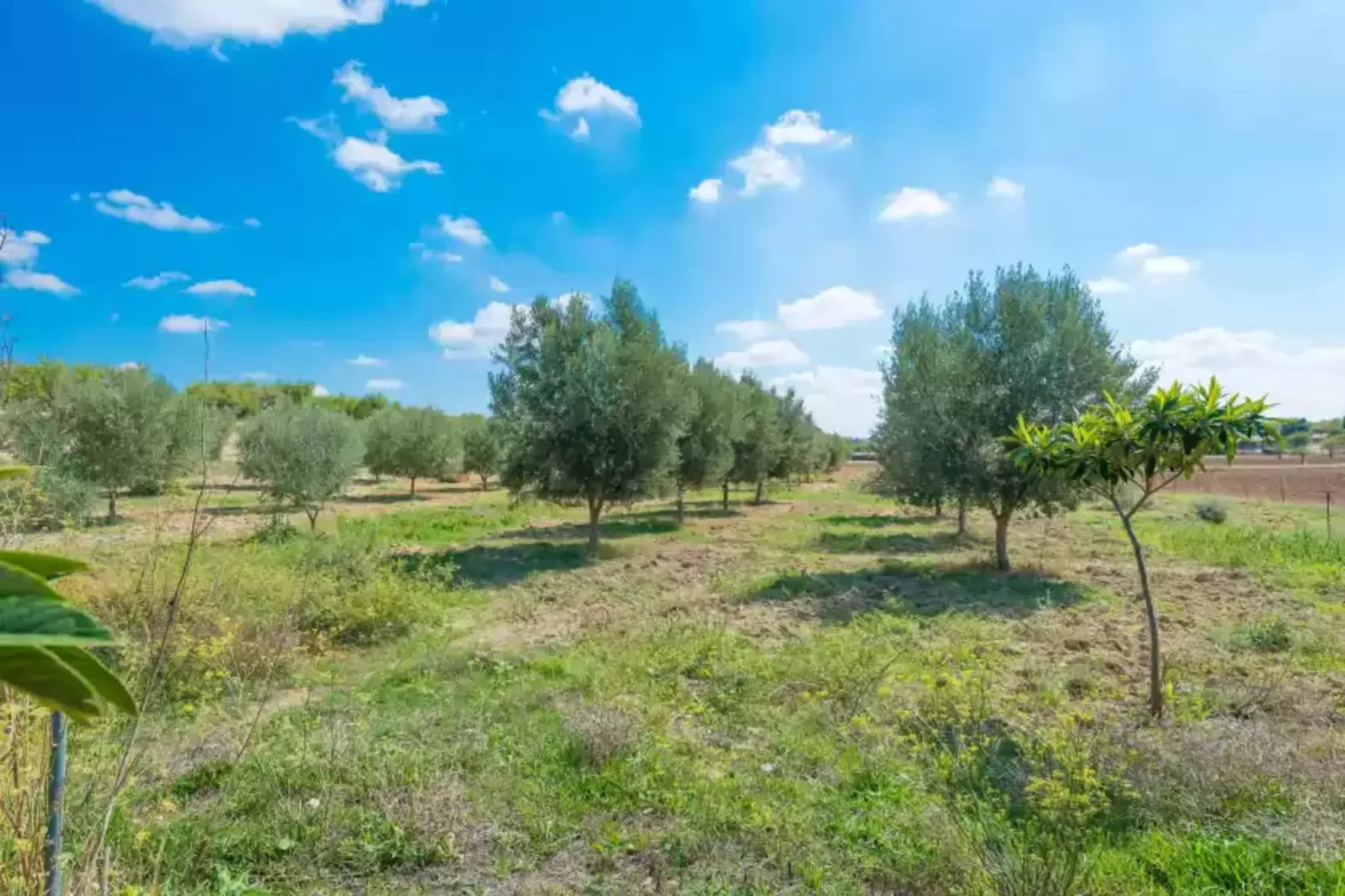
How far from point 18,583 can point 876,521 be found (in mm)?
24221

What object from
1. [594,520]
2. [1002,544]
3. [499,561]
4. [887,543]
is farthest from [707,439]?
[1002,544]

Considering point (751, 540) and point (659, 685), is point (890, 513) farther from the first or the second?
point (659, 685)

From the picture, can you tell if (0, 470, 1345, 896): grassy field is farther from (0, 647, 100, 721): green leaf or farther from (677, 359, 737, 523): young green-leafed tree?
(677, 359, 737, 523): young green-leafed tree

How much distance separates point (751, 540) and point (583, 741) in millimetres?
13865

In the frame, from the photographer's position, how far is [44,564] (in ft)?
2.34

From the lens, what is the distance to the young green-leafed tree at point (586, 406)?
14766 mm

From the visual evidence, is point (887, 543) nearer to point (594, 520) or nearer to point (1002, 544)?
point (1002, 544)

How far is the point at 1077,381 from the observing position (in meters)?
12.5

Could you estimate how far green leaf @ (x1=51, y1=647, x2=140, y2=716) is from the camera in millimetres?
678

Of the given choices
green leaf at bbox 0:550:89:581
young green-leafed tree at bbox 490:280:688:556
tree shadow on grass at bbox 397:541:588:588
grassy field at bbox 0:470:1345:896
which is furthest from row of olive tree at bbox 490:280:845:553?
green leaf at bbox 0:550:89:581

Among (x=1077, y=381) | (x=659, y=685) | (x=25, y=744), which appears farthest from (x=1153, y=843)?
(x=1077, y=381)

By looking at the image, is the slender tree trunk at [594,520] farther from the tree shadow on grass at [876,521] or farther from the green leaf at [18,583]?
the green leaf at [18,583]

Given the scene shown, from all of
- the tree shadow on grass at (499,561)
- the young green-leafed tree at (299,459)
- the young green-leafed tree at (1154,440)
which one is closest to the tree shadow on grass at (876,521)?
the tree shadow on grass at (499,561)

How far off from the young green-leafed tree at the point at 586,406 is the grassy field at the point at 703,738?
4101mm
